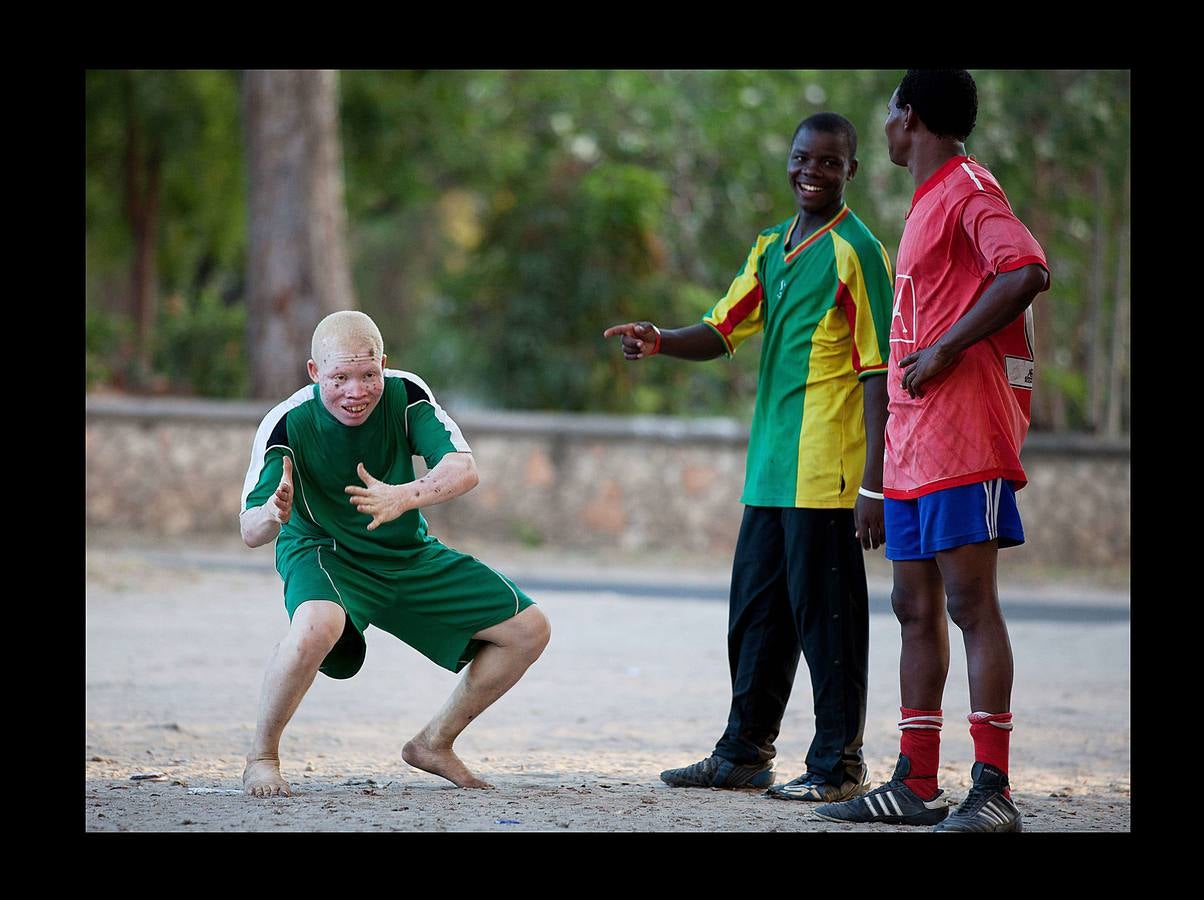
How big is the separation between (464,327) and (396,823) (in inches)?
675

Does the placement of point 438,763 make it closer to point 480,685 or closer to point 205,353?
point 480,685

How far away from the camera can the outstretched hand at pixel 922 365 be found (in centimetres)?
410

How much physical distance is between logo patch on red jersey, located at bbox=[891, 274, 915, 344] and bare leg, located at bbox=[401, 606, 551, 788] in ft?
4.82

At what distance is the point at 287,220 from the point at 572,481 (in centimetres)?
412

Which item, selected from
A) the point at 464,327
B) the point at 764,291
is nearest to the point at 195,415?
the point at 464,327

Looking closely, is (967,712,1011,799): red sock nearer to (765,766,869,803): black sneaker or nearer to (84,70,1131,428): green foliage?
(765,766,869,803): black sneaker

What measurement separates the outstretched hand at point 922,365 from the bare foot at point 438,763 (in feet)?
6.44

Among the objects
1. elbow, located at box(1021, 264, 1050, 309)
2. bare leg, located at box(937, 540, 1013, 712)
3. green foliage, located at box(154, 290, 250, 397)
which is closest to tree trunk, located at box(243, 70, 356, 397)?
green foliage, located at box(154, 290, 250, 397)

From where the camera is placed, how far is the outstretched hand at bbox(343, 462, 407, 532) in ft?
14.3

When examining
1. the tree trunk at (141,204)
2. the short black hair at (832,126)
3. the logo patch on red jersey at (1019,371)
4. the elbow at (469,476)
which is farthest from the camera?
the tree trunk at (141,204)

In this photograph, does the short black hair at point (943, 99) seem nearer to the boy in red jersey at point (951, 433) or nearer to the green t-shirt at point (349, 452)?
the boy in red jersey at point (951, 433)

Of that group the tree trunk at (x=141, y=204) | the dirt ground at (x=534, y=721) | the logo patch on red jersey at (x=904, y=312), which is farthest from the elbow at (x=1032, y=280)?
the tree trunk at (x=141, y=204)

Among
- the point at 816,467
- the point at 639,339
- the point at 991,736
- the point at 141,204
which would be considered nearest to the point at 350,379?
the point at 639,339

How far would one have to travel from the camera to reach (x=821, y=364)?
4848 mm
